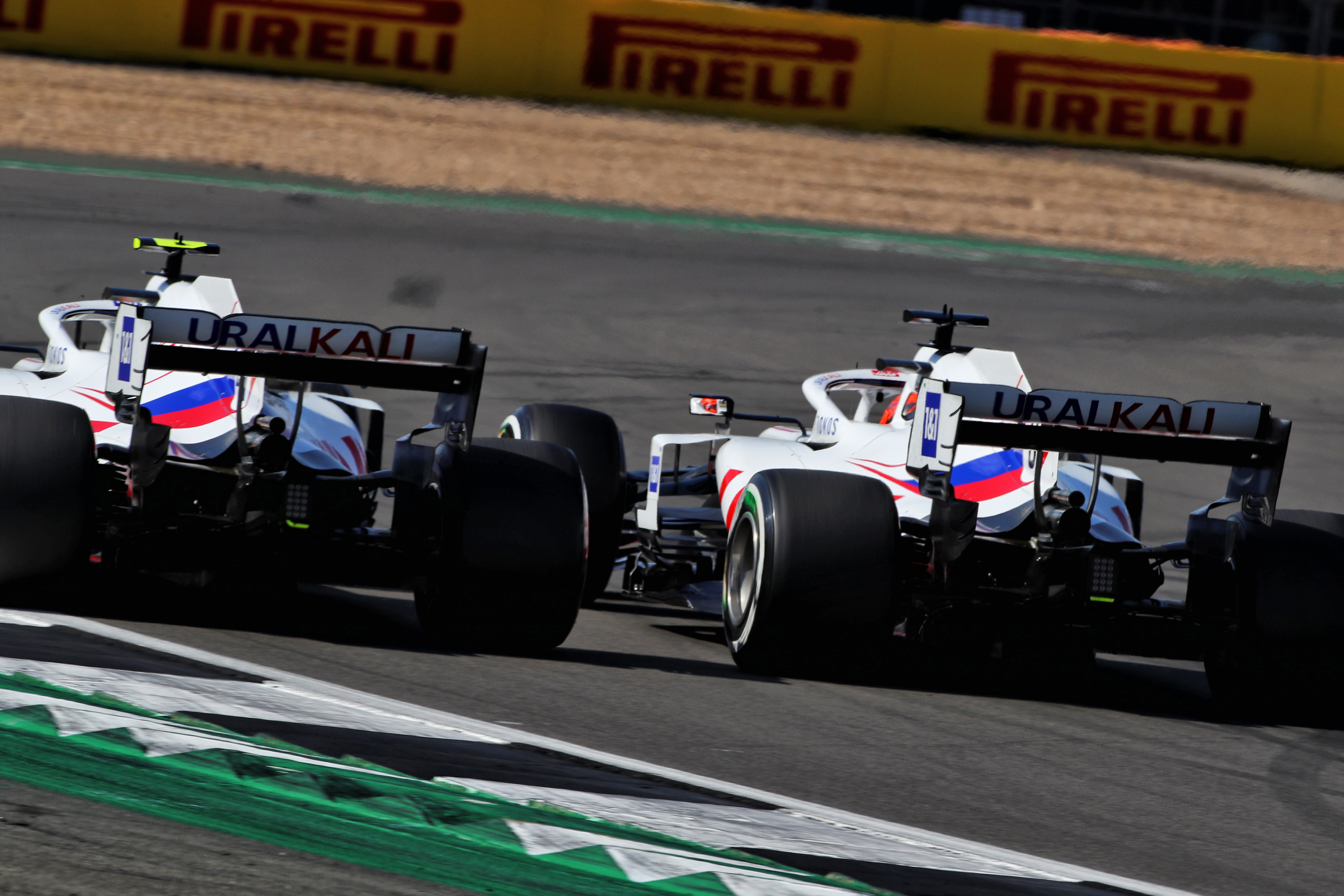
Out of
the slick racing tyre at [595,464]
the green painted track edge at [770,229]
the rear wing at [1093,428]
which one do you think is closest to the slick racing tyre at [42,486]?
the slick racing tyre at [595,464]

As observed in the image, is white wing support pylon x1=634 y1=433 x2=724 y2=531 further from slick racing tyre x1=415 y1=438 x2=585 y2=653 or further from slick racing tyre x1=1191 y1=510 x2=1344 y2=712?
slick racing tyre x1=1191 y1=510 x2=1344 y2=712

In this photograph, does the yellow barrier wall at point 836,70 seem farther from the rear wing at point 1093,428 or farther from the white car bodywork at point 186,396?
the rear wing at point 1093,428

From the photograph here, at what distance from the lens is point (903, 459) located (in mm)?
9164

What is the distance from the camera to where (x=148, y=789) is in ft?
14.1

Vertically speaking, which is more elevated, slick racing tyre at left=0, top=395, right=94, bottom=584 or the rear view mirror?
the rear view mirror

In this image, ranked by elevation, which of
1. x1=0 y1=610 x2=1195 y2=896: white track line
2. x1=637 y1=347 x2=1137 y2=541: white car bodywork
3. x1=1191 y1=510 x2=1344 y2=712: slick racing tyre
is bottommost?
x1=0 y1=610 x2=1195 y2=896: white track line

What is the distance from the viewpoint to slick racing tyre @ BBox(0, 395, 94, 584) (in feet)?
23.0

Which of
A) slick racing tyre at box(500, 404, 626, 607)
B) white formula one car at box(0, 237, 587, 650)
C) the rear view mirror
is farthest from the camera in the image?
the rear view mirror

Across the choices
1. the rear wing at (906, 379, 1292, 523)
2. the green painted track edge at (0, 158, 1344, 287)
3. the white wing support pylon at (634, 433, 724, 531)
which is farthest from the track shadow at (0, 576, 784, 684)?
the green painted track edge at (0, 158, 1344, 287)

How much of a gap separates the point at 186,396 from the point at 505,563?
1.96m

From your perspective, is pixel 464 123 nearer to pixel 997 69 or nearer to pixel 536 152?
pixel 536 152

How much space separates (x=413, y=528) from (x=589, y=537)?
2233mm

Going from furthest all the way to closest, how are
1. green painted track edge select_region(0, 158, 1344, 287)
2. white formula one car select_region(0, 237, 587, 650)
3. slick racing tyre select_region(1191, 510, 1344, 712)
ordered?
green painted track edge select_region(0, 158, 1344, 287) → slick racing tyre select_region(1191, 510, 1344, 712) → white formula one car select_region(0, 237, 587, 650)

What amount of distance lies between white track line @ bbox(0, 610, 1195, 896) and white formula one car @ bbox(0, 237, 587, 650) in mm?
477
